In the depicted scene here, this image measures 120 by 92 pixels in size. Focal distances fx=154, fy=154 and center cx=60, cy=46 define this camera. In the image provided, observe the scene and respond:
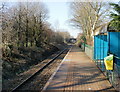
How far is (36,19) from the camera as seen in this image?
1187 inches

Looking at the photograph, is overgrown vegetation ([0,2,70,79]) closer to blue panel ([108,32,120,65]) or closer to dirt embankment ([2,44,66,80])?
dirt embankment ([2,44,66,80])

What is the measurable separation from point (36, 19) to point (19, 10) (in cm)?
829

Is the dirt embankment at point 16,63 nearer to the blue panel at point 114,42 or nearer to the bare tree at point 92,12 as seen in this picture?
the blue panel at point 114,42

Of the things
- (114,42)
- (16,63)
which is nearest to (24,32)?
(16,63)

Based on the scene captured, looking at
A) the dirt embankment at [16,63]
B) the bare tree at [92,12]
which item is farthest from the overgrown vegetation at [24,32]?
the bare tree at [92,12]

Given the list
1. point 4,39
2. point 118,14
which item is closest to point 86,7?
point 4,39

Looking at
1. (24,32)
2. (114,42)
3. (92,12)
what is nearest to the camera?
(114,42)

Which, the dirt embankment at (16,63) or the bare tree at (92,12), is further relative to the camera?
the bare tree at (92,12)

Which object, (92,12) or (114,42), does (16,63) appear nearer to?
(114,42)

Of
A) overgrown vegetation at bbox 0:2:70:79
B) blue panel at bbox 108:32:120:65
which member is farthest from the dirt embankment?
blue panel at bbox 108:32:120:65

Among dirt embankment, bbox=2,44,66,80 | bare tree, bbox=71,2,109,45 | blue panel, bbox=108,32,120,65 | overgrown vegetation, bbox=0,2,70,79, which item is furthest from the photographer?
bare tree, bbox=71,2,109,45

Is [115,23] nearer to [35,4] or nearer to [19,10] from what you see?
[19,10]

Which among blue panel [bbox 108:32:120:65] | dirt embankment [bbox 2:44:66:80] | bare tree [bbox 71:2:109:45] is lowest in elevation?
dirt embankment [bbox 2:44:66:80]

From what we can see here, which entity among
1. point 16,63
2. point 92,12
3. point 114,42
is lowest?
point 16,63
